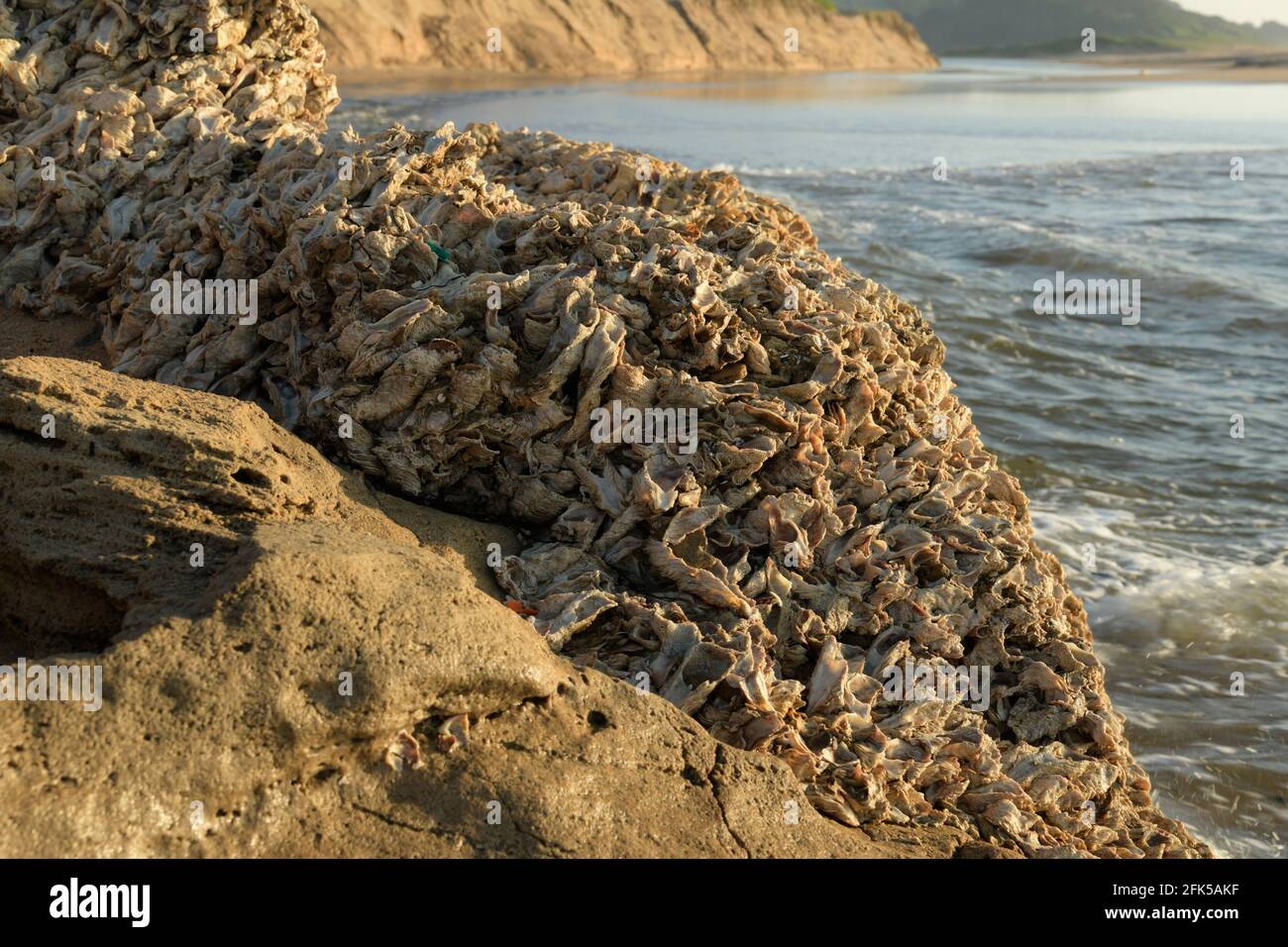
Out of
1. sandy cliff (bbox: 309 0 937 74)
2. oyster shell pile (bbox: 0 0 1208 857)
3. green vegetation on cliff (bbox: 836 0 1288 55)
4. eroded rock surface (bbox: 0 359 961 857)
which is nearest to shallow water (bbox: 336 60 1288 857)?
oyster shell pile (bbox: 0 0 1208 857)

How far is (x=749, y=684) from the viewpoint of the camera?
389 centimetres

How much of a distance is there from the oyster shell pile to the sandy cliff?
3386cm

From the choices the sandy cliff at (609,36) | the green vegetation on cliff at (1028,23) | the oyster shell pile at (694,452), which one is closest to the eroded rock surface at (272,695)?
the oyster shell pile at (694,452)

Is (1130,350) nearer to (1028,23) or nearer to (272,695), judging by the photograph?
(272,695)

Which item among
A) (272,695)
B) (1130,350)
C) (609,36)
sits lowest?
(272,695)

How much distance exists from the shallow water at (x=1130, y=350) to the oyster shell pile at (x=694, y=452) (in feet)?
4.31

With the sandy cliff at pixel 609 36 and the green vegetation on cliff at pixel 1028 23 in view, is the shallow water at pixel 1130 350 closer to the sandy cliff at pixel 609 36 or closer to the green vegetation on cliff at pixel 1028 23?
the sandy cliff at pixel 609 36

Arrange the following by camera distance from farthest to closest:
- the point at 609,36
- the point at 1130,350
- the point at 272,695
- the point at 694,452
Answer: the point at 609,36
the point at 1130,350
the point at 694,452
the point at 272,695

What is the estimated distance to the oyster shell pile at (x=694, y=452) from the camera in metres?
4.12

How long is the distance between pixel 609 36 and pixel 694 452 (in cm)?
5438

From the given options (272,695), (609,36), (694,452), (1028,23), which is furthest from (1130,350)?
(1028,23)

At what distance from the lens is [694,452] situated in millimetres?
4551

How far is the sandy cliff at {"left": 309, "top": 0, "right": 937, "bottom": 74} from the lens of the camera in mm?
40250
